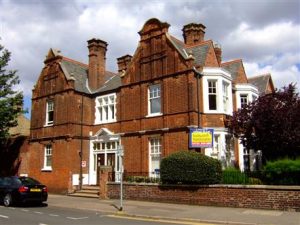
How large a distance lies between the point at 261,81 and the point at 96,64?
14209 millimetres

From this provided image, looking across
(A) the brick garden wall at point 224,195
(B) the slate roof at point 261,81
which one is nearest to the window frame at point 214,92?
(A) the brick garden wall at point 224,195

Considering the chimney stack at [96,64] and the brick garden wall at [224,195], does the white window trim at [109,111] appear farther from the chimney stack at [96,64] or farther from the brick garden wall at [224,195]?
the brick garden wall at [224,195]

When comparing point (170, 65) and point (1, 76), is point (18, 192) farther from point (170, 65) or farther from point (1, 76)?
point (1, 76)

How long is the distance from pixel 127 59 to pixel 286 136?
15720 mm

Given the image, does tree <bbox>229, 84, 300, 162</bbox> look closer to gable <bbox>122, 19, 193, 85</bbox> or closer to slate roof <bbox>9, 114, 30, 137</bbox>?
gable <bbox>122, 19, 193, 85</bbox>

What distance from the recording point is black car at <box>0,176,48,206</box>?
19125 mm

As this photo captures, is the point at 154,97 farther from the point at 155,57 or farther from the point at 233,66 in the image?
the point at 233,66

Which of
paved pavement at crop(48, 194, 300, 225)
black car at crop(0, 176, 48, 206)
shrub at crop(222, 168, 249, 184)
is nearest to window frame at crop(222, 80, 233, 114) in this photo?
shrub at crop(222, 168, 249, 184)

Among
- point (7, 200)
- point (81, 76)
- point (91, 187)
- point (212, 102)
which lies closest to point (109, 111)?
point (81, 76)

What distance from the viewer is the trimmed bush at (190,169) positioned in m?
19.2

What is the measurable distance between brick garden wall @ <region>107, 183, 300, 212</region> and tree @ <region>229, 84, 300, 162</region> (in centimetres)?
454

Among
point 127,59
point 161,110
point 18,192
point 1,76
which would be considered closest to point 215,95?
point 161,110

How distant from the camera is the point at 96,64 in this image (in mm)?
31172

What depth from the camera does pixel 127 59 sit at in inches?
1249
